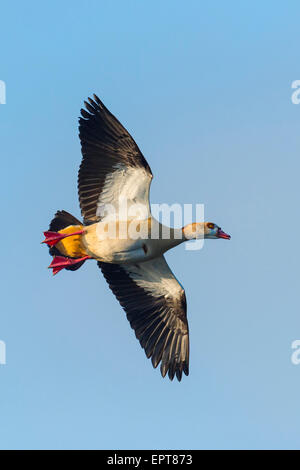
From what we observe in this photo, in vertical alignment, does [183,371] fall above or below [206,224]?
below

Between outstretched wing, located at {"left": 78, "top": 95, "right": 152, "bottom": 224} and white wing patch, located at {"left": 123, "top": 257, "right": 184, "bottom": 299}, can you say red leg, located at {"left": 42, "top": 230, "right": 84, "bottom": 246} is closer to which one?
outstretched wing, located at {"left": 78, "top": 95, "right": 152, "bottom": 224}

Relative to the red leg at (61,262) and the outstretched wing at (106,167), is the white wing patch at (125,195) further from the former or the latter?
the red leg at (61,262)

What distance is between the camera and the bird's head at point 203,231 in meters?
15.6

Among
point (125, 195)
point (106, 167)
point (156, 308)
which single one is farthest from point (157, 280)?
point (106, 167)

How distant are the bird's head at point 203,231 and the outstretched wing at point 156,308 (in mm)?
568

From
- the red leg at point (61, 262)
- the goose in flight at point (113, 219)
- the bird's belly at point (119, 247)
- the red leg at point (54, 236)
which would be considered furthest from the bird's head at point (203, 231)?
the red leg at point (61, 262)

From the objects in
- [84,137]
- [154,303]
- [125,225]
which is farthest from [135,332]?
[84,137]

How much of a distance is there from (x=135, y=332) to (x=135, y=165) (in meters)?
2.35

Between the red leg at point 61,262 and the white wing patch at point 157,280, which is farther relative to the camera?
the white wing patch at point 157,280

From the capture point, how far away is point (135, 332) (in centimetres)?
1602

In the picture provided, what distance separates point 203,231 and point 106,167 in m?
1.61
